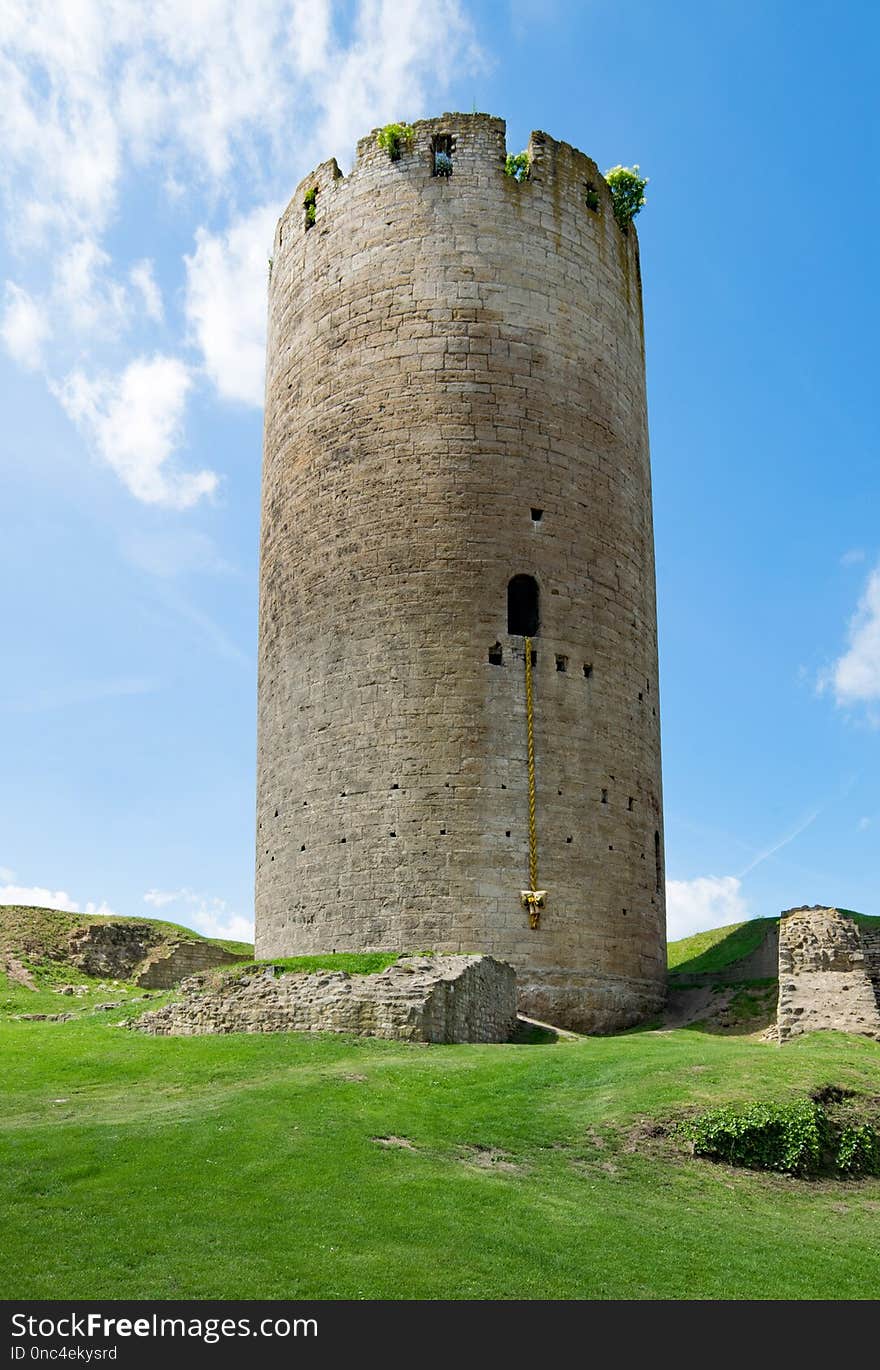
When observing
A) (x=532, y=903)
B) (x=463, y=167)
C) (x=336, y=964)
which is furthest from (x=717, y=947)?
(x=463, y=167)

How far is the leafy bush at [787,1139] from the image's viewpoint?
12070mm

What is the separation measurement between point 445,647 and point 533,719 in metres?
2.09

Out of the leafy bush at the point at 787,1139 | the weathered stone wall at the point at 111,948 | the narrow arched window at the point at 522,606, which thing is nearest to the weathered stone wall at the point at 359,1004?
the leafy bush at the point at 787,1139

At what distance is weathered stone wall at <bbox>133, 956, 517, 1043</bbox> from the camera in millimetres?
16391

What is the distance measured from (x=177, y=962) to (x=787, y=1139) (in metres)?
20.2

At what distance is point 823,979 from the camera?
1842cm

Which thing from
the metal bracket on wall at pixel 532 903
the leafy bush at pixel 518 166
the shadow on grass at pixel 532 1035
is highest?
the leafy bush at pixel 518 166

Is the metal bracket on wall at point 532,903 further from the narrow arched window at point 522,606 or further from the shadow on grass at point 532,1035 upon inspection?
the narrow arched window at point 522,606

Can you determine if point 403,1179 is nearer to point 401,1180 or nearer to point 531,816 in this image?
point 401,1180

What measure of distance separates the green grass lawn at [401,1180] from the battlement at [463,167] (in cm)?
1740
